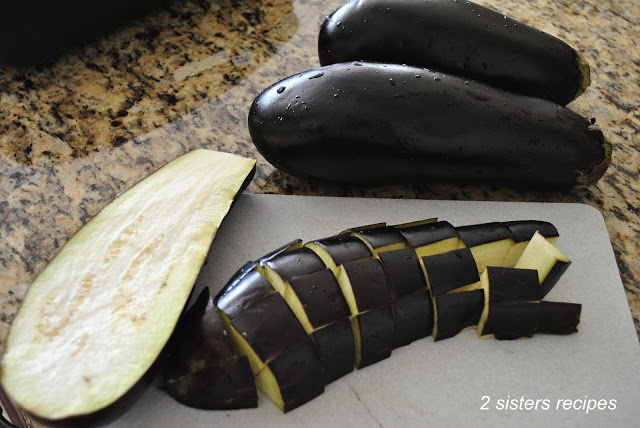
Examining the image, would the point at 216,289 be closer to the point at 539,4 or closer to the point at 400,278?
the point at 400,278

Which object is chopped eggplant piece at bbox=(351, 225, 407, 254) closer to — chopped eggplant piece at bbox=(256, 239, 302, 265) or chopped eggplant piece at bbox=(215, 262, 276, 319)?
chopped eggplant piece at bbox=(256, 239, 302, 265)

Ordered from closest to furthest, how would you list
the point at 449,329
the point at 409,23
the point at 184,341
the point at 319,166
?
the point at 184,341 → the point at 449,329 → the point at 319,166 → the point at 409,23

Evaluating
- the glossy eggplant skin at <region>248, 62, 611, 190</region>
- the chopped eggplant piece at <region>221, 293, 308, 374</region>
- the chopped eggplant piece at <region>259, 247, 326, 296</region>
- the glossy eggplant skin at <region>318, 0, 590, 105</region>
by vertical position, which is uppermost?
the glossy eggplant skin at <region>318, 0, 590, 105</region>

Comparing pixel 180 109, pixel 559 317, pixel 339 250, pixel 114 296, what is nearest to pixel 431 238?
pixel 339 250

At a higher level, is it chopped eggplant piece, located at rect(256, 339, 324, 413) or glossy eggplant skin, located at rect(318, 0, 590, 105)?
glossy eggplant skin, located at rect(318, 0, 590, 105)

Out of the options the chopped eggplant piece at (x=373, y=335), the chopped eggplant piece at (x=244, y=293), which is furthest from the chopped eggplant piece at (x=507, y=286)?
the chopped eggplant piece at (x=244, y=293)

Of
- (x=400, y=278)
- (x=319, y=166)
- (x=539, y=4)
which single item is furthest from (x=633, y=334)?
(x=539, y=4)

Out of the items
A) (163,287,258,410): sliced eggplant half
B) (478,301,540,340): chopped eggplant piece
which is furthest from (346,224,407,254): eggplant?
(163,287,258,410): sliced eggplant half
